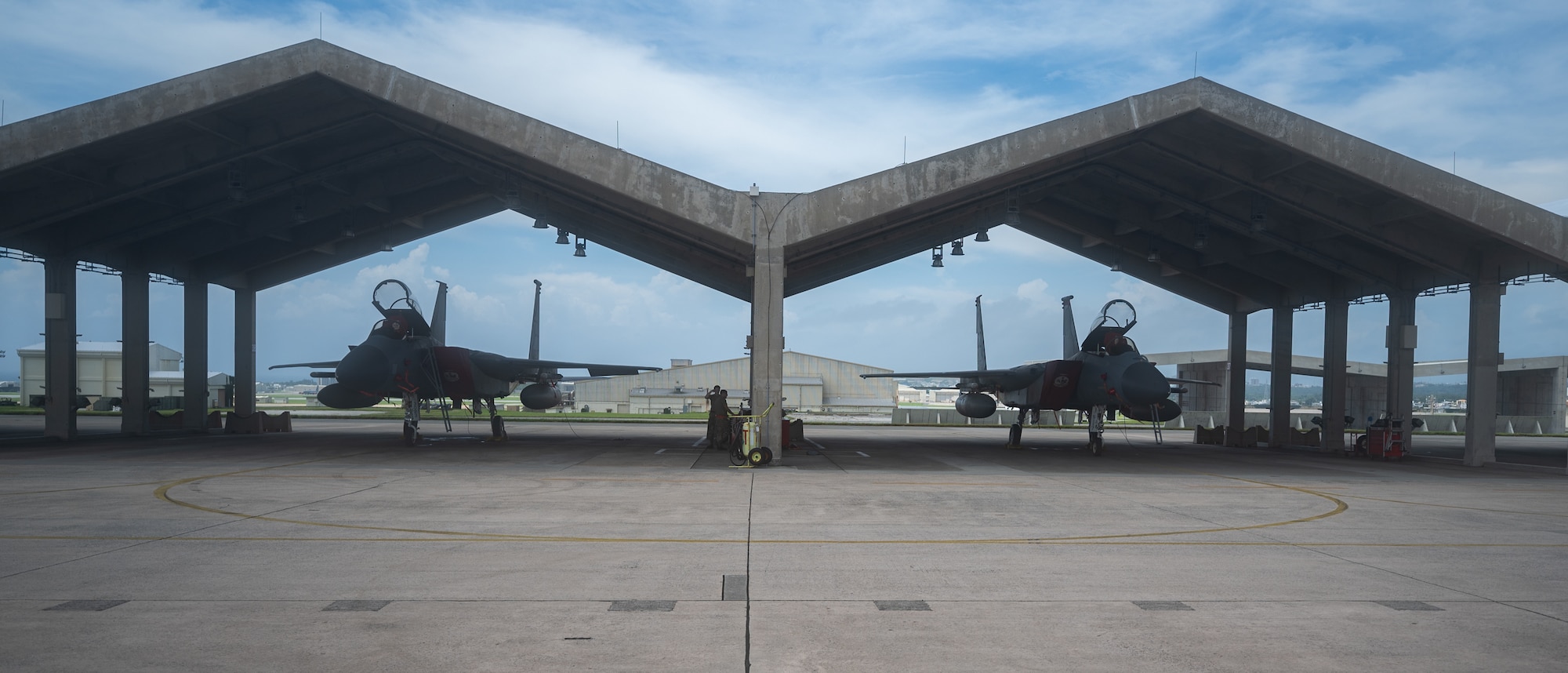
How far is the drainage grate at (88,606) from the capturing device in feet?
19.6

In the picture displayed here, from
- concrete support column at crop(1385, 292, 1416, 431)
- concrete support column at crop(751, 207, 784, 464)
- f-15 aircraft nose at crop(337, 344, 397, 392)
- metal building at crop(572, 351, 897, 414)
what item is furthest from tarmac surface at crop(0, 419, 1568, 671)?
metal building at crop(572, 351, 897, 414)

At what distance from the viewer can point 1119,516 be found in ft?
37.1

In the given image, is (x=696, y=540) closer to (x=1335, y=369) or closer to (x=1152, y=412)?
(x=1152, y=412)

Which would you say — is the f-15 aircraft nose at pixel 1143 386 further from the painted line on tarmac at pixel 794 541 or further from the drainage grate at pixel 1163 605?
the drainage grate at pixel 1163 605

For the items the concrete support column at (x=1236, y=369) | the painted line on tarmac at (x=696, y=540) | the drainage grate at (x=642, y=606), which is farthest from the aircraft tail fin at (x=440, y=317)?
the concrete support column at (x=1236, y=369)

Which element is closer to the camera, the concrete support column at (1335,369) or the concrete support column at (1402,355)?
the concrete support column at (1402,355)

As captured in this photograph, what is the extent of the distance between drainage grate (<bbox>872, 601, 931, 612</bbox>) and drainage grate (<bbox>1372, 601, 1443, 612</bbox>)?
10.9ft

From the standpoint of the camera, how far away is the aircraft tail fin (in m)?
25.1

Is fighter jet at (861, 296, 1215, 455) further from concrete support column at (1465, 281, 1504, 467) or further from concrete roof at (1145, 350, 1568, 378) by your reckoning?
concrete roof at (1145, 350, 1568, 378)

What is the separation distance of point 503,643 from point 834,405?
208 feet

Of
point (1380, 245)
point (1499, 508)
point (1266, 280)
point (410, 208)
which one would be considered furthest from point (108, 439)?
point (1266, 280)

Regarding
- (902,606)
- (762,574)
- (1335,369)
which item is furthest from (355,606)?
(1335,369)

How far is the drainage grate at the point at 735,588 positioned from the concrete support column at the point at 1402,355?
23970 mm

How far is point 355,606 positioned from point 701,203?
12.6 m
